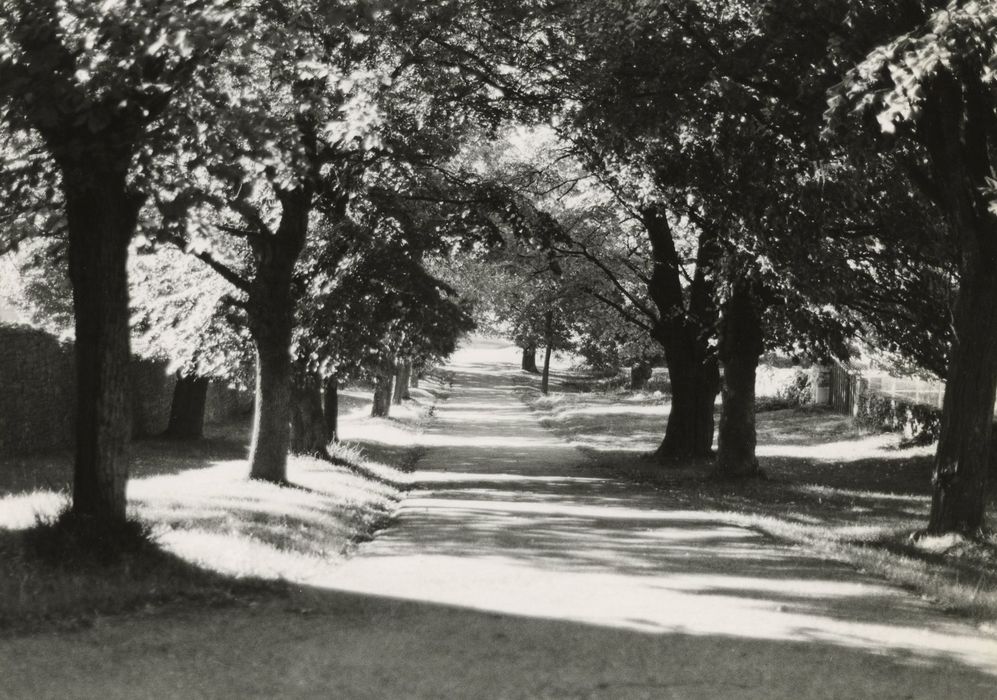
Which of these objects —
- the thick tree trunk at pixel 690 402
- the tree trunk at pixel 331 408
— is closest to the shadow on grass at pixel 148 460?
the tree trunk at pixel 331 408

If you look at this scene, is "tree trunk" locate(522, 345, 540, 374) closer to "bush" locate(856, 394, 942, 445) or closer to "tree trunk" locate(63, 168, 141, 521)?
"bush" locate(856, 394, 942, 445)

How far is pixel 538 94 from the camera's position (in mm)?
16594

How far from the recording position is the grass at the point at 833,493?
9938 millimetres

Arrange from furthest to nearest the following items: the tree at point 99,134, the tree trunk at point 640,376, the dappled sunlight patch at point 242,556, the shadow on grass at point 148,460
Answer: the tree trunk at point 640,376 → the shadow on grass at point 148,460 → the dappled sunlight patch at point 242,556 → the tree at point 99,134

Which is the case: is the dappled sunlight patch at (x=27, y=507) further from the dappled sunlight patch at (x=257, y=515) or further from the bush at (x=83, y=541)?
the bush at (x=83, y=541)

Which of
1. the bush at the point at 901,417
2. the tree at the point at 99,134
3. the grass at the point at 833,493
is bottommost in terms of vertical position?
the grass at the point at 833,493

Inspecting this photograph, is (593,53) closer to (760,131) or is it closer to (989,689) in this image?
(760,131)

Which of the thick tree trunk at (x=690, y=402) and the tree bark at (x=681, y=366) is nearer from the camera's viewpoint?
the tree bark at (x=681, y=366)

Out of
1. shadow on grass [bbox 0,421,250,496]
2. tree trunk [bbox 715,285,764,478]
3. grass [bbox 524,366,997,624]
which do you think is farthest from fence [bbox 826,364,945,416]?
shadow on grass [bbox 0,421,250,496]

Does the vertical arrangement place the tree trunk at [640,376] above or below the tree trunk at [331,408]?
above

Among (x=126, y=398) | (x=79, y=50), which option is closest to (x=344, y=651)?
(x=126, y=398)

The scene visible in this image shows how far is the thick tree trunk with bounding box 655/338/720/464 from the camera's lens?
74.2 feet

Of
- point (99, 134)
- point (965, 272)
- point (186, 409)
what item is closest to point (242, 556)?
point (99, 134)

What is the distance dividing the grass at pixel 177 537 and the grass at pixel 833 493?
5316 mm
